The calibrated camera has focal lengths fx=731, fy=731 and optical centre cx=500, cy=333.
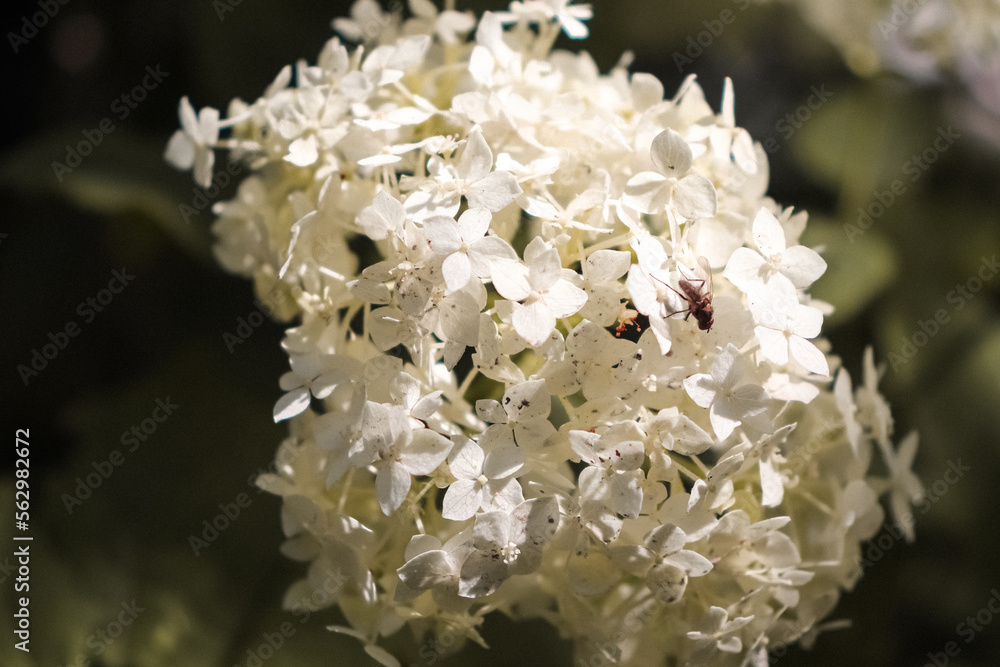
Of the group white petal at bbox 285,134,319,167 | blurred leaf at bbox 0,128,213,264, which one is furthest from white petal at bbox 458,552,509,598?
blurred leaf at bbox 0,128,213,264

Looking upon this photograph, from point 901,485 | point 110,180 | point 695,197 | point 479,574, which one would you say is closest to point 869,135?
point 901,485

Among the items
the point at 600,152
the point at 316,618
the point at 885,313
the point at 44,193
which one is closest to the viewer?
the point at 600,152

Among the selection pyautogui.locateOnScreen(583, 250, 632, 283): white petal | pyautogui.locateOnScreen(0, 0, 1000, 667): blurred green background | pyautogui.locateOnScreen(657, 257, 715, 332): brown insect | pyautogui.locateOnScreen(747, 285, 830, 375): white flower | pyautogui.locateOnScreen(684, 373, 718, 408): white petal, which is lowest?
pyautogui.locateOnScreen(0, 0, 1000, 667): blurred green background

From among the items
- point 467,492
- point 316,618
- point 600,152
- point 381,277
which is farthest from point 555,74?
point 316,618

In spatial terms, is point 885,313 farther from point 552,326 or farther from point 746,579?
point 552,326

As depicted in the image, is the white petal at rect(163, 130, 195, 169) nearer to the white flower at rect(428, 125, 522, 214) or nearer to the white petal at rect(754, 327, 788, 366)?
the white flower at rect(428, 125, 522, 214)

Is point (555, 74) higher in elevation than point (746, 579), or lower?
higher
